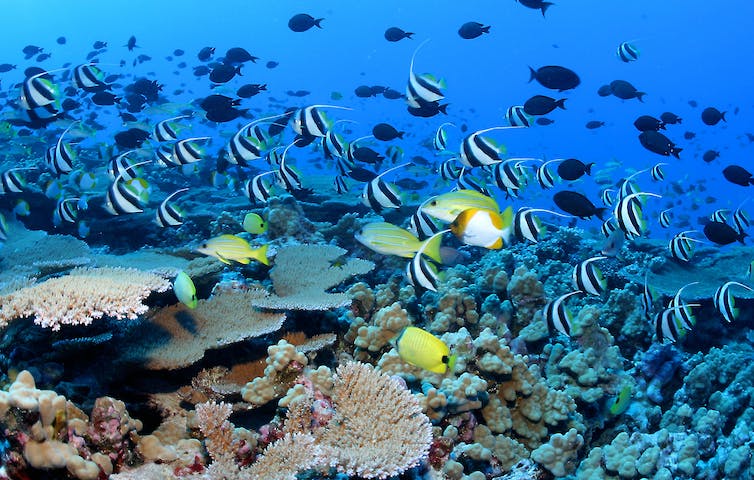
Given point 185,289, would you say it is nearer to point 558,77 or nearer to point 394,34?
point 558,77

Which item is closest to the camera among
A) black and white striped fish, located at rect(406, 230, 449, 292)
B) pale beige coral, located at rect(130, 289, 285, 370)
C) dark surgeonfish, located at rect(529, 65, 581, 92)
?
pale beige coral, located at rect(130, 289, 285, 370)

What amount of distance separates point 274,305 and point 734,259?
411 inches

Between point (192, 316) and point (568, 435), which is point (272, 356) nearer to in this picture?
point (192, 316)

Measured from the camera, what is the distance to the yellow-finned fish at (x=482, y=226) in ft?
10.3

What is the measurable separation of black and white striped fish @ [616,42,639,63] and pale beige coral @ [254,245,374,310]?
6.50 metres

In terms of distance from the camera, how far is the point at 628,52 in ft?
28.2

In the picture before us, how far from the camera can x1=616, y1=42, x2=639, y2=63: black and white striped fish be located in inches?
334

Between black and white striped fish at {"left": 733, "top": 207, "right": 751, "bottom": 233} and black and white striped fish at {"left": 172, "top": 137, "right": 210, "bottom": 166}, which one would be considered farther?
→ black and white striped fish at {"left": 733, "top": 207, "right": 751, "bottom": 233}

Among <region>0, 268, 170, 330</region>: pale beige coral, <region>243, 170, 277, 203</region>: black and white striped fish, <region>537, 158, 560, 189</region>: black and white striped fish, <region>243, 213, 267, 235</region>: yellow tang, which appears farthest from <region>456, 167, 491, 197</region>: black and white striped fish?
<region>0, 268, 170, 330</region>: pale beige coral

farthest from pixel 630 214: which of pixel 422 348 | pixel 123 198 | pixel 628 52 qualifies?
pixel 123 198

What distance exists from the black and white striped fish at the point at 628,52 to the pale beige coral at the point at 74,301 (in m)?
8.77

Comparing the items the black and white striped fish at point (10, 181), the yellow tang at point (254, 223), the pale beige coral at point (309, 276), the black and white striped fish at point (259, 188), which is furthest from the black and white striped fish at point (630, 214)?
the black and white striped fish at point (10, 181)

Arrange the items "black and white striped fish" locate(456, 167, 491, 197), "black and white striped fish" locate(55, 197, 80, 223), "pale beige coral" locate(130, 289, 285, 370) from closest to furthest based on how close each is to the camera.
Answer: "pale beige coral" locate(130, 289, 285, 370)
"black and white striped fish" locate(55, 197, 80, 223)
"black and white striped fish" locate(456, 167, 491, 197)

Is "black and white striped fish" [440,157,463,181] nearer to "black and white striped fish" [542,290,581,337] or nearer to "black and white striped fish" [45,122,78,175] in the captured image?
"black and white striped fish" [542,290,581,337]
